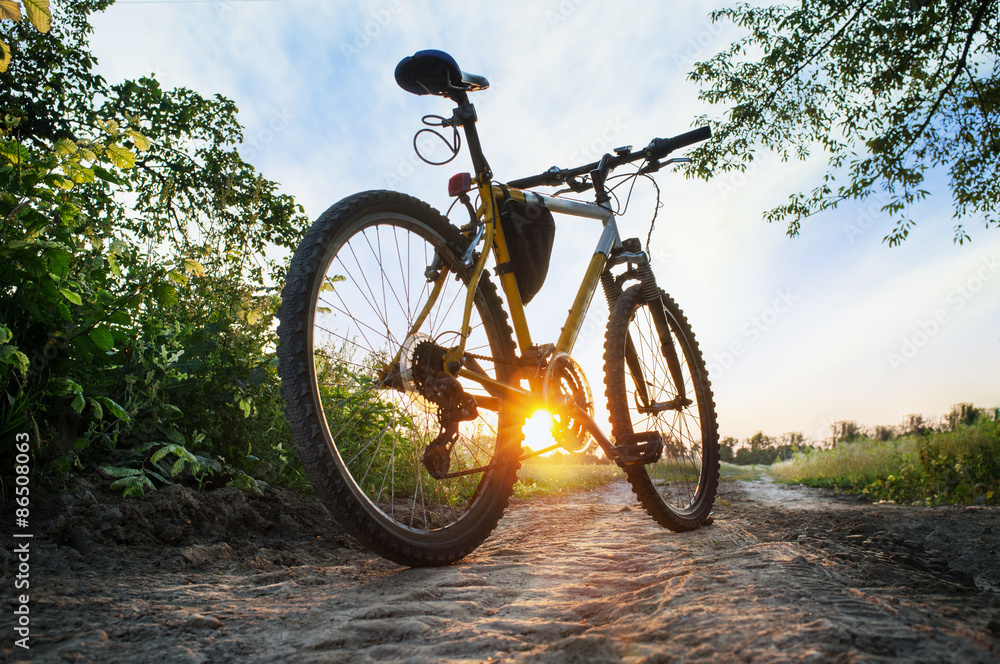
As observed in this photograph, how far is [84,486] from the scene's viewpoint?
2230 mm

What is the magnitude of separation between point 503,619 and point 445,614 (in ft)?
0.53

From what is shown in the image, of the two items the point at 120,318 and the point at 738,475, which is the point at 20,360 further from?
the point at 738,475

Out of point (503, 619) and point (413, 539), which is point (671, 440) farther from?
point (503, 619)

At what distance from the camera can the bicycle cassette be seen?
102 inches

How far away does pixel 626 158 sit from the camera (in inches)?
127

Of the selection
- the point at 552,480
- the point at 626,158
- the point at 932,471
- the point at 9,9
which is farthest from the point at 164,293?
the point at 932,471

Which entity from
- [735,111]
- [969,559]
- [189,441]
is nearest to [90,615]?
[189,441]

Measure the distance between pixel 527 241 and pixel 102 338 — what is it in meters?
1.96

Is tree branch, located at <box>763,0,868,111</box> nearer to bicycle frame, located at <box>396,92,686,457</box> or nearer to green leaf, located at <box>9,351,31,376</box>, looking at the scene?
bicycle frame, located at <box>396,92,686,457</box>

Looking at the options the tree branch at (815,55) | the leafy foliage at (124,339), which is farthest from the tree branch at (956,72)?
the leafy foliage at (124,339)

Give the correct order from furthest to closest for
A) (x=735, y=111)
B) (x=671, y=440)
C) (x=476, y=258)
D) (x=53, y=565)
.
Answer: (x=735, y=111)
(x=671, y=440)
(x=476, y=258)
(x=53, y=565)

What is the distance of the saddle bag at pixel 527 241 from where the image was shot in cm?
258

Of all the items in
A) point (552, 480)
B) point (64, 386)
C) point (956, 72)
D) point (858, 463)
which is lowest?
point (858, 463)

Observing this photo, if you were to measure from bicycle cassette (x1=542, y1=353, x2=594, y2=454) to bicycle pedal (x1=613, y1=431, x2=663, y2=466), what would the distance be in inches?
8.3
